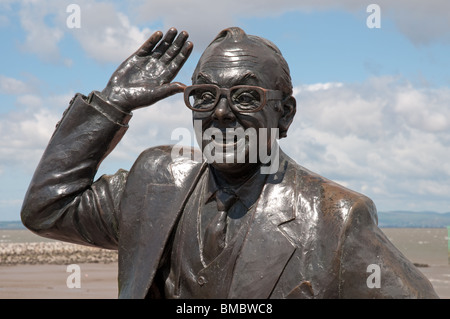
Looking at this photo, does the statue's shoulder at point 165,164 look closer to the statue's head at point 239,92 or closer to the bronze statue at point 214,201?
the bronze statue at point 214,201

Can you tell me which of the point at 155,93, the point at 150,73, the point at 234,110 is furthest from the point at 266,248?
the point at 150,73

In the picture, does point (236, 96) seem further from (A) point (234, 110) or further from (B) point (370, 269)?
(B) point (370, 269)

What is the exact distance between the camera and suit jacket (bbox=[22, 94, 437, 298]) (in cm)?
393

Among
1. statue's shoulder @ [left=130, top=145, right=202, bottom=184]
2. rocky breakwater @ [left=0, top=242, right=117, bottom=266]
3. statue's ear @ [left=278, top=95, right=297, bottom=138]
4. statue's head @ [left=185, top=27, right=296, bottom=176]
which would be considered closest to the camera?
statue's head @ [left=185, top=27, right=296, bottom=176]

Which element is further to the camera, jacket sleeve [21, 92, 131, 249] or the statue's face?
jacket sleeve [21, 92, 131, 249]

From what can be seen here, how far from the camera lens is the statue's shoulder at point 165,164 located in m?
4.54

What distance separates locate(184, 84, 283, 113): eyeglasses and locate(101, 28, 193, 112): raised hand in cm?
42

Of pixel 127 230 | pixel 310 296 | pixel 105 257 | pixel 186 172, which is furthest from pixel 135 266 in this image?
pixel 105 257

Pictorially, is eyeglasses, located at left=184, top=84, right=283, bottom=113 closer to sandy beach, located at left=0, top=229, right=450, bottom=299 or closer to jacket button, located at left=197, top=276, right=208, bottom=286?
jacket button, located at left=197, top=276, right=208, bottom=286

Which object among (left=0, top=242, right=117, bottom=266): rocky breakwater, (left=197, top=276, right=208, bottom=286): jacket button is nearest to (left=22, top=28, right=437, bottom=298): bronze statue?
(left=197, top=276, right=208, bottom=286): jacket button

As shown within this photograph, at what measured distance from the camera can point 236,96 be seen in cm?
409

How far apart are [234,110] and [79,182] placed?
3.96 feet

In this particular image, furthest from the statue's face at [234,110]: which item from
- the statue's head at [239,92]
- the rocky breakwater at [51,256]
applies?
the rocky breakwater at [51,256]

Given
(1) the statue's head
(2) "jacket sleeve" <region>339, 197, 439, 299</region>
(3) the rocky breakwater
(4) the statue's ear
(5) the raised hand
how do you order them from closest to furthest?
(2) "jacket sleeve" <region>339, 197, 439, 299</region>
(1) the statue's head
(4) the statue's ear
(5) the raised hand
(3) the rocky breakwater
